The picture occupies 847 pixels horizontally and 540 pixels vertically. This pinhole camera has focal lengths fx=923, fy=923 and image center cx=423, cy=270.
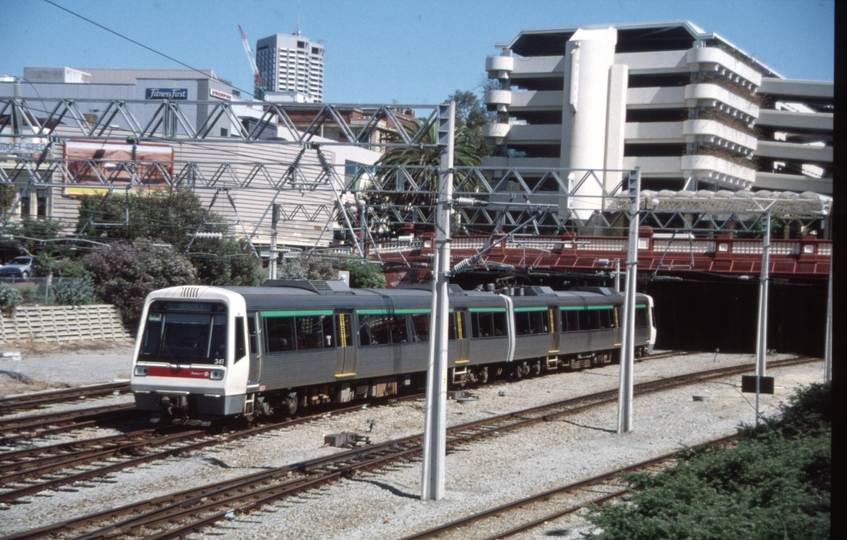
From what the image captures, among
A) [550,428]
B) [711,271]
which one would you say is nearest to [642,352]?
[711,271]

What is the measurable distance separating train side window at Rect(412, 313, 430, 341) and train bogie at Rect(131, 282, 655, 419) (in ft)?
0.08

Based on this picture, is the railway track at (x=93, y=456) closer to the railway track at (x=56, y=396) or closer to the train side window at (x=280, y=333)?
the train side window at (x=280, y=333)

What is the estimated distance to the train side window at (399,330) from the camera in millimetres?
20828

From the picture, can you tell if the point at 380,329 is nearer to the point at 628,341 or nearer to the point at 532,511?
the point at 628,341


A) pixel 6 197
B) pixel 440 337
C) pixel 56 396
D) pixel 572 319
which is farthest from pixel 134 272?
pixel 440 337

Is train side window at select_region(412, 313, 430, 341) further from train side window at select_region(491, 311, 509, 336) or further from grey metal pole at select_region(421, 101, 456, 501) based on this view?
grey metal pole at select_region(421, 101, 456, 501)

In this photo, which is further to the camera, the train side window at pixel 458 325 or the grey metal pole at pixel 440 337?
the train side window at pixel 458 325

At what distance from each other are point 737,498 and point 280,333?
10017 millimetres

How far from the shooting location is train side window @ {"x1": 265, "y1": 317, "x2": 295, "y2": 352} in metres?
16.9

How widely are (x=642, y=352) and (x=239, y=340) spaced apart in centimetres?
2545

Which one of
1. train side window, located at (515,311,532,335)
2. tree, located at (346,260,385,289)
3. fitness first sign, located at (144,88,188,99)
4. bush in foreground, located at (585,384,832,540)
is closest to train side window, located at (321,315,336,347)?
bush in foreground, located at (585,384,832,540)

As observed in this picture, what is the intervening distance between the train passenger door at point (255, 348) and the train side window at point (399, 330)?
190 inches

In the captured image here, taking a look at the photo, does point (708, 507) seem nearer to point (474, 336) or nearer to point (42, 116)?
point (474, 336)

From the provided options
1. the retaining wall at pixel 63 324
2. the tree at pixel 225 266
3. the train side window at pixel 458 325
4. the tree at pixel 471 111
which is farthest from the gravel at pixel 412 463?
the tree at pixel 471 111
